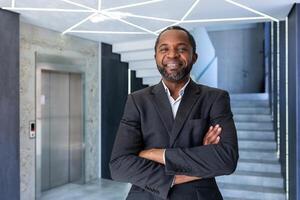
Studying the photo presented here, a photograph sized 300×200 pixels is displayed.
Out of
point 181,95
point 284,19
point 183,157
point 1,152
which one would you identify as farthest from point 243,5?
point 1,152

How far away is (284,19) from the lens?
4.13 meters

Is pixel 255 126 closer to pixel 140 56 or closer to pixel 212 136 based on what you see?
pixel 140 56

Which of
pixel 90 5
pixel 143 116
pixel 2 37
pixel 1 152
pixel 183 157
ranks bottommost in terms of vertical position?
pixel 1 152

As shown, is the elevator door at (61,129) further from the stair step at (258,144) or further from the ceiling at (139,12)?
the stair step at (258,144)

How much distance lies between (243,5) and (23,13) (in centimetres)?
264

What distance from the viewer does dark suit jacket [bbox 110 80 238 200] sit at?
1376 mm

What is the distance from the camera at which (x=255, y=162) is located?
5.18m

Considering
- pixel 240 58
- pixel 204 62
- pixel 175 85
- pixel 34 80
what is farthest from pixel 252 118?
pixel 175 85

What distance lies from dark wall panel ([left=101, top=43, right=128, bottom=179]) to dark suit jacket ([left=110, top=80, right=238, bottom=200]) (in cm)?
457

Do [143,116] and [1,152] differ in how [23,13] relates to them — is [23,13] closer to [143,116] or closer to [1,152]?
[1,152]

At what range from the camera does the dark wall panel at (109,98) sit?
6027 millimetres

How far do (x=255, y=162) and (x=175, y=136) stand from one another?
165 inches

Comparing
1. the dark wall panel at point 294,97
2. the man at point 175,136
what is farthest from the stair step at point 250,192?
the man at point 175,136

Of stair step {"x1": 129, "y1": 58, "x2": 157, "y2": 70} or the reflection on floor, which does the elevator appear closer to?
the reflection on floor
